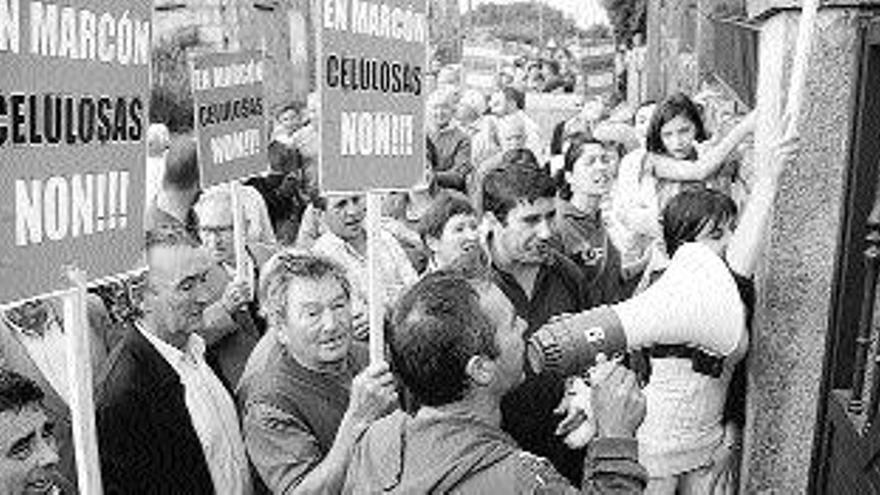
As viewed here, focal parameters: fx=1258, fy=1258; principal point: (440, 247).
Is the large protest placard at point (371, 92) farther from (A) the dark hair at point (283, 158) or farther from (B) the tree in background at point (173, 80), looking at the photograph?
(B) the tree in background at point (173, 80)

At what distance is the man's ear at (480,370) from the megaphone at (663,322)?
373 mm

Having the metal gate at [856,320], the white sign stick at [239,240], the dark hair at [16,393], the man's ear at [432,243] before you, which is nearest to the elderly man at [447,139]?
the man's ear at [432,243]

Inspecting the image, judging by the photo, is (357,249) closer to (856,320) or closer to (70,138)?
(856,320)

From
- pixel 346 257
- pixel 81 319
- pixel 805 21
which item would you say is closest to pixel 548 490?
pixel 81 319

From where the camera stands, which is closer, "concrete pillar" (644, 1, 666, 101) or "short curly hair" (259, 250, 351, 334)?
"short curly hair" (259, 250, 351, 334)

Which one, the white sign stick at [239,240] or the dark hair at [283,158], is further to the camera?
the dark hair at [283,158]

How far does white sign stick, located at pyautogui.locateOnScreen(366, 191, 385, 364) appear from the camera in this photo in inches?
127

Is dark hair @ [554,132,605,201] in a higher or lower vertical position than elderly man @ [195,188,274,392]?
higher

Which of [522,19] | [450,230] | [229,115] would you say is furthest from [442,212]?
[522,19]

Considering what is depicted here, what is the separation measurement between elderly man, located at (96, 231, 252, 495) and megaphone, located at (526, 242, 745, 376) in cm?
91

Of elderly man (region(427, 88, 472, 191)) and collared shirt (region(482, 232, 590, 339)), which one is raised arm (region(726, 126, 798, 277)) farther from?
elderly man (region(427, 88, 472, 191))

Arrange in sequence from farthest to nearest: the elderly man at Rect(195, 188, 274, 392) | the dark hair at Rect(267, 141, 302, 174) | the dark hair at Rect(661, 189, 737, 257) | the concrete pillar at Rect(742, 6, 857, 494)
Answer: the dark hair at Rect(267, 141, 302, 174)
the elderly man at Rect(195, 188, 274, 392)
the dark hair at Rect(661, 189, 737, 257)
the concrete pillar at Rect(742, 6, 857, 494)

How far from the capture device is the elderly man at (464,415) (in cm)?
236

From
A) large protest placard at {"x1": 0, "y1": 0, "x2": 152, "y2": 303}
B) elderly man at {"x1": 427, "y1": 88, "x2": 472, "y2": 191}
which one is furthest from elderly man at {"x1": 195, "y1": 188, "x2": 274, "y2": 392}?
elderly man at {"x1": 427, "y1": 88, "x2": 472, "y2": 191}
